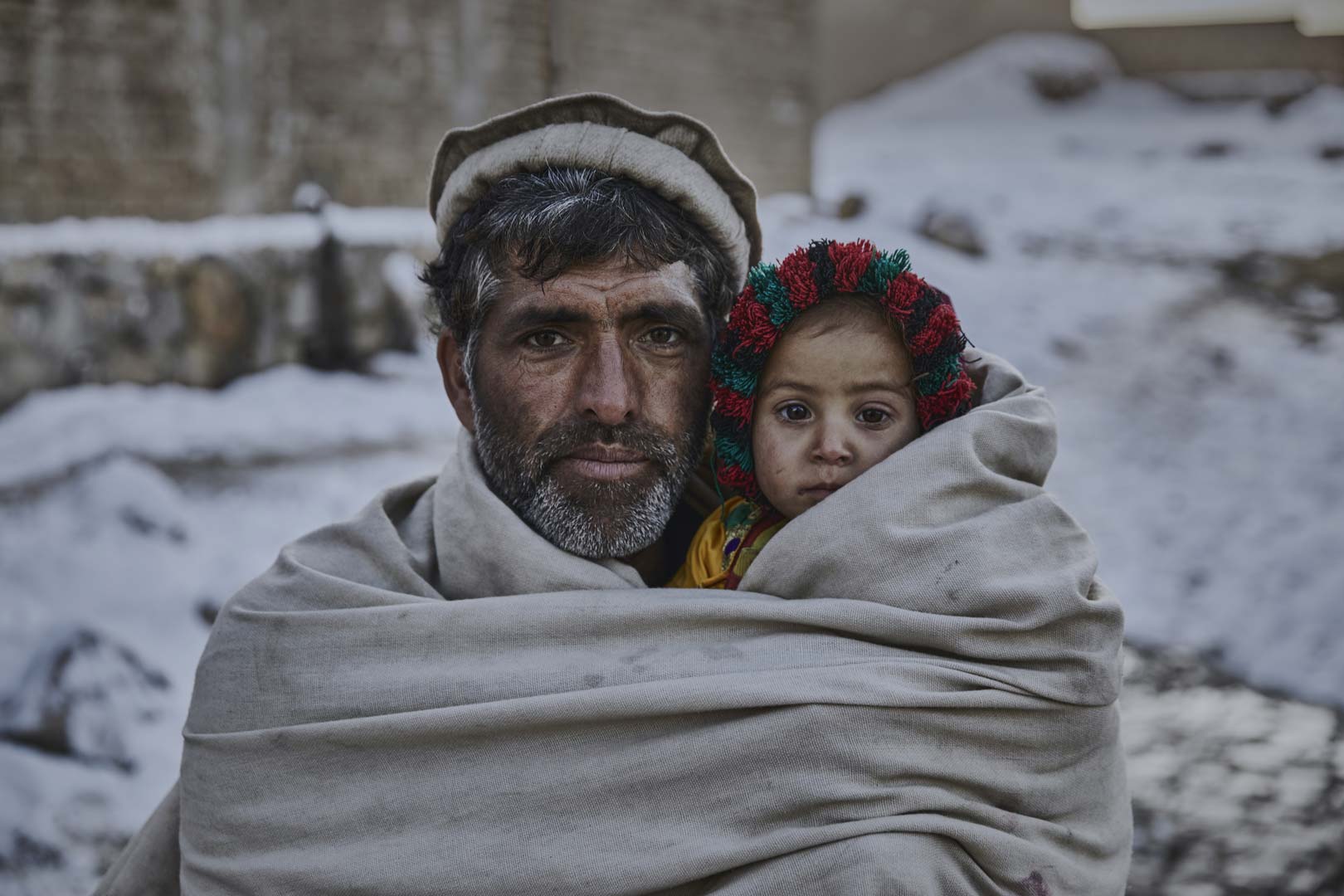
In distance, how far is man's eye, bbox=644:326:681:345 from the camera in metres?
2.27

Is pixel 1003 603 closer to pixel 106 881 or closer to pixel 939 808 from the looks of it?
pixel 939 808

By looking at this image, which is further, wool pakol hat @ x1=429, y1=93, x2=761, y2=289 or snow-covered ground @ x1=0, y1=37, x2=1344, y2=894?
snow-covered ground @ x1=0, y1=37, x2=1344, y2=894

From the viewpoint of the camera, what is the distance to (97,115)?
8.16 meters

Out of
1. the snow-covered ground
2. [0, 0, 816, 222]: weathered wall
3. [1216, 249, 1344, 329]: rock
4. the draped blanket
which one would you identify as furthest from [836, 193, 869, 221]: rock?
the draped blanket

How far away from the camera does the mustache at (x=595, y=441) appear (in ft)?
7.19

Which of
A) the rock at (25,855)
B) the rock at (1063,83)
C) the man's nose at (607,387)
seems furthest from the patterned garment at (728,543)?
the rock at (1063,83)

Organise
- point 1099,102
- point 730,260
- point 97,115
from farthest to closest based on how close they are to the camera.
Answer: point 1099,102 → point 97,115 → point 730,260

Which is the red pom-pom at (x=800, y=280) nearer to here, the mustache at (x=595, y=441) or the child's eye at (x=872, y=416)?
the child's eye at (x=872, y=416)

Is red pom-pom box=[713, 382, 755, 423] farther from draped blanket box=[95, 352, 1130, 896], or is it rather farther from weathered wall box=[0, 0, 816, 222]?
weathered wall box=[0, 0, 816, 222]

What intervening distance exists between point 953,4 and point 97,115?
1734cm

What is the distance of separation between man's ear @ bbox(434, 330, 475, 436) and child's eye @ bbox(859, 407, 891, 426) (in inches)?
27.7

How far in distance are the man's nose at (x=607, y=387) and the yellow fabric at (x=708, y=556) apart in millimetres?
273

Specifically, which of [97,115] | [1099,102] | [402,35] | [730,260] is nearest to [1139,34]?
[1099,102]

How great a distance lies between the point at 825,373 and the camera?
2160mm
